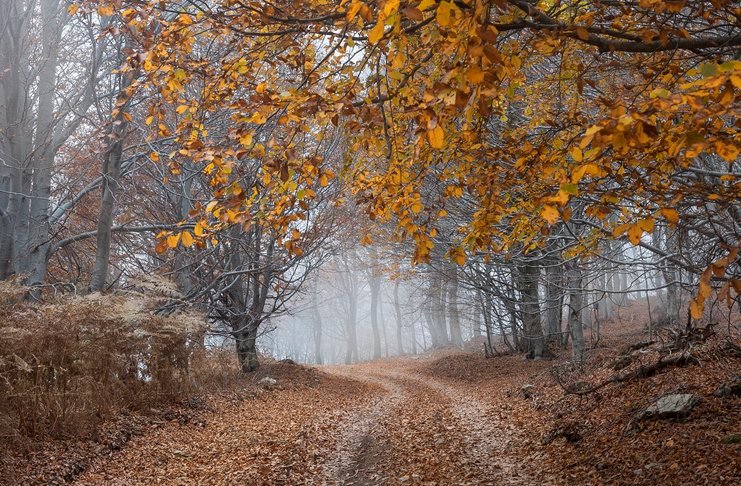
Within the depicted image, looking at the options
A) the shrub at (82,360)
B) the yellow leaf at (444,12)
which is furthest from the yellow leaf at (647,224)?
the shrub at (82,360)

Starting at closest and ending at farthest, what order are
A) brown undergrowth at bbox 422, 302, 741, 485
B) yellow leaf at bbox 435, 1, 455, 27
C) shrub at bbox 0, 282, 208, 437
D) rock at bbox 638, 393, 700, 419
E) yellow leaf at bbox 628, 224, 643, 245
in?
yellow leaf at bbox 435, 1, 455, 27, yellow leaf at bbox 628, 224, 643, 245, brown undergrowth at bbox 422, 302, 741, 485, rock at bbox 638, 393, 700, 419, shrub at bbox 0, 282, 208, 437

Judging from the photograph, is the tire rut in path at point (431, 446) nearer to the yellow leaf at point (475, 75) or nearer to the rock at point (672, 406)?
the rock at point (672, 406)

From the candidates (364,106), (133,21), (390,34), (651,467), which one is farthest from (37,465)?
(651,467)

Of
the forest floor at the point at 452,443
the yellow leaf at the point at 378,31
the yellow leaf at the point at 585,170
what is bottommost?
the forest floor at the point at 452,443

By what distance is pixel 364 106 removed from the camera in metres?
4.13

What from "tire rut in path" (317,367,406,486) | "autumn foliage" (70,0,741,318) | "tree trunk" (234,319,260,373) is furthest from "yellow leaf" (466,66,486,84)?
"tree trunk" (234,319,260,373)

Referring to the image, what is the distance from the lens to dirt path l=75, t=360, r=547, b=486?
589 centimetres

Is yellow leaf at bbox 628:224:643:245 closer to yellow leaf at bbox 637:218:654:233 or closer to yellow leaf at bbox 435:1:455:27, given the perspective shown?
yellow leaf at bbox 637:218:654:233

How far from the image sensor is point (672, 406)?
19.1ft

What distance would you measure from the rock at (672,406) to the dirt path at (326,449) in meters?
1.66

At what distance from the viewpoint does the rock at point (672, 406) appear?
5703mm

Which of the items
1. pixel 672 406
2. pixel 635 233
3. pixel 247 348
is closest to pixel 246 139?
pixel 635 233

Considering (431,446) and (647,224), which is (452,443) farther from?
(647,224)

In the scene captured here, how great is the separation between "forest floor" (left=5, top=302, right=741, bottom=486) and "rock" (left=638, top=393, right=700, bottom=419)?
0.30ft
